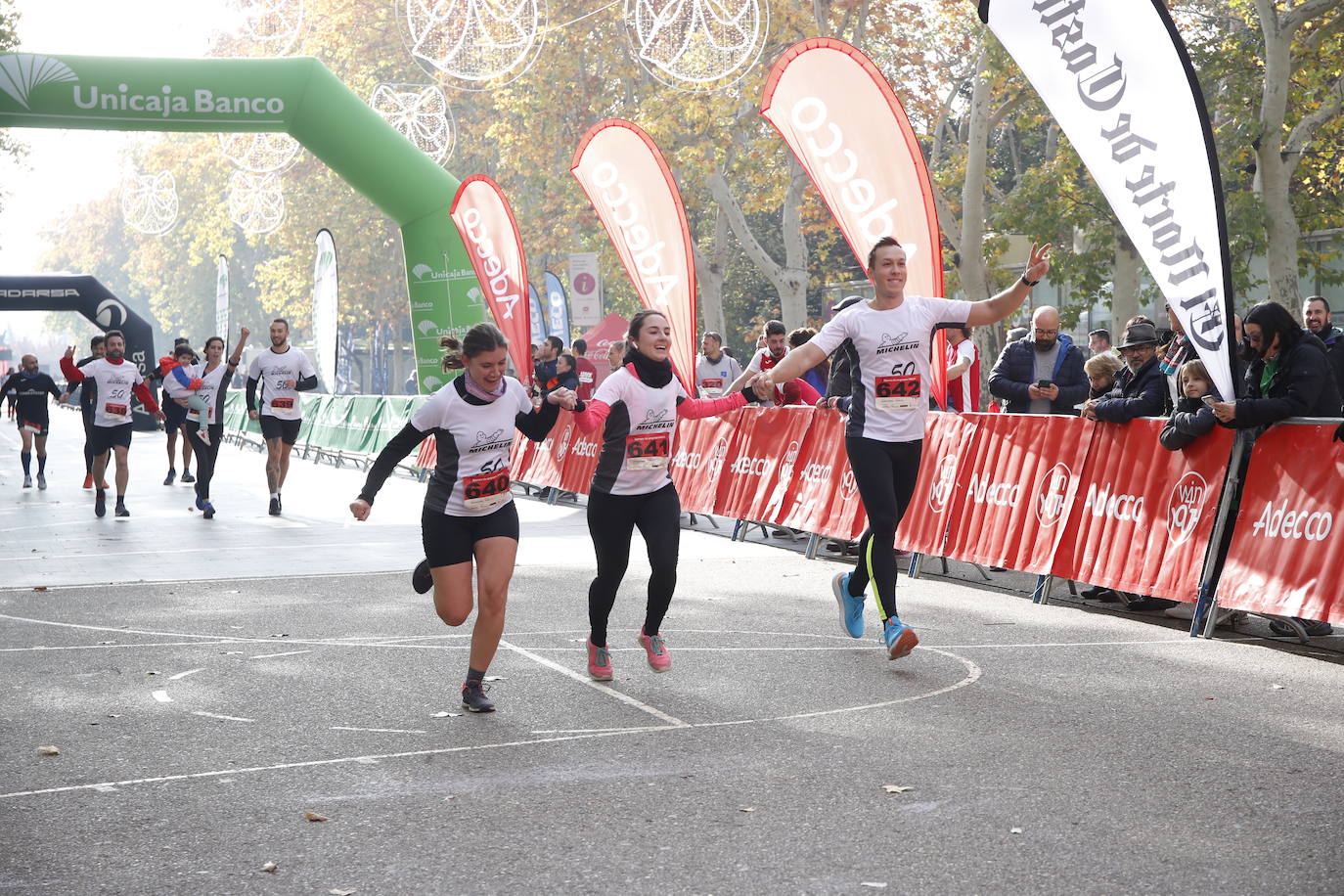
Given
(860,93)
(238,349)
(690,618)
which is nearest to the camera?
(690,618)

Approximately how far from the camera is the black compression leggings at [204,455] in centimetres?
1738

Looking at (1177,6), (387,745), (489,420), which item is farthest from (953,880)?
(1177,6)

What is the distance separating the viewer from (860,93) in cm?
1346

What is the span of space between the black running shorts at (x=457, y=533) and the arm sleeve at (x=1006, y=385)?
607cm

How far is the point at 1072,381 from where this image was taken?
1216cm

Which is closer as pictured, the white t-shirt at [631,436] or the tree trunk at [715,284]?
the white t-shirt at [631,436]

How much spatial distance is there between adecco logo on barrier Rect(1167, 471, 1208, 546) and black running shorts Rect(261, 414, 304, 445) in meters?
10.5

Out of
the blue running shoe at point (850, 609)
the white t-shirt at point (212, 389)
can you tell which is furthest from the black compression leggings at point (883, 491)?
the white t-shirt at point (212, 389)

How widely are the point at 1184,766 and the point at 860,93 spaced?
885 cm

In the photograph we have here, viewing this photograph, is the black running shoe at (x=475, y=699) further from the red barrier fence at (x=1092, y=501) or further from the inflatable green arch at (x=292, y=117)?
the inflatable green arch at (x=292, y=117)

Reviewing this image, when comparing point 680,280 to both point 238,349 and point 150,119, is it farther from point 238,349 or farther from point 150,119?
point 150,119

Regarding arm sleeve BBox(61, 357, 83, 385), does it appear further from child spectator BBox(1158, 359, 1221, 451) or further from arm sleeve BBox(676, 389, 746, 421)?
child spectator BBox(1158, 359, 1221, 451)

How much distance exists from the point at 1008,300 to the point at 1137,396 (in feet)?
8.34

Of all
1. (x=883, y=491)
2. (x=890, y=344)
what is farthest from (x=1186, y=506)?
(x=890, y=344)
